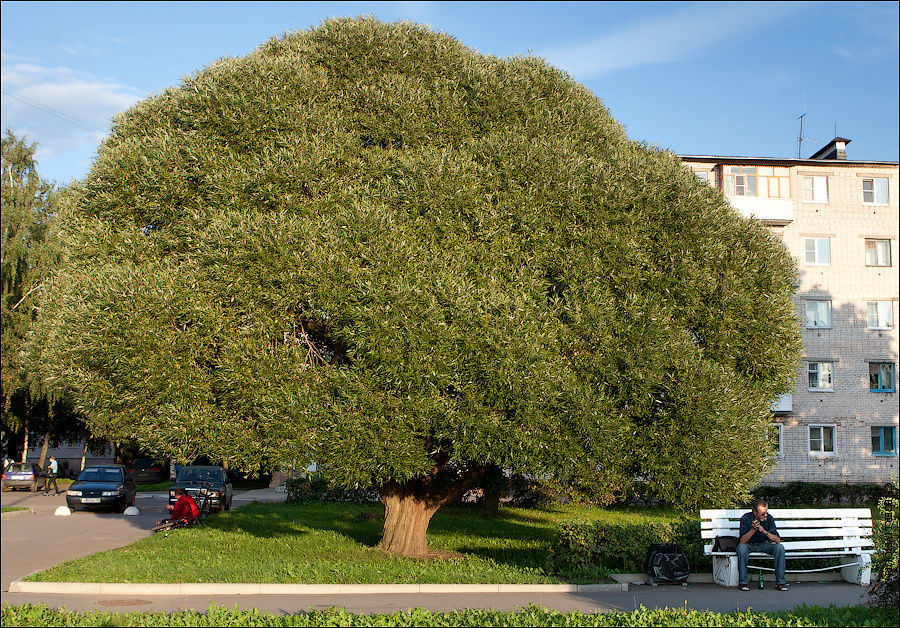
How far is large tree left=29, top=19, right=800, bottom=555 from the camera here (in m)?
12.3

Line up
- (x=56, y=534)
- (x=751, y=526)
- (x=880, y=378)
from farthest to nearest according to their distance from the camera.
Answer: (x=880, y=378) → (x=56, y=534) → (x=751, y=526)

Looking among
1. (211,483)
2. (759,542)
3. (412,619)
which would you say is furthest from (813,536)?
(211,483)

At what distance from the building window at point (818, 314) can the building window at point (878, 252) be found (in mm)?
3292

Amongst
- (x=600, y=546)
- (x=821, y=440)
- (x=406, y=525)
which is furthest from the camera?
(x=821, y=440)

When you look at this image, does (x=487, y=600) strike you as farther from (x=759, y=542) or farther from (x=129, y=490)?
(x=129, y=490)

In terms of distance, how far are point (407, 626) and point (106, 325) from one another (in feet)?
23.9

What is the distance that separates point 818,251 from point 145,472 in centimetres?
4107

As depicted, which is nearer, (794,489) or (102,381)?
(102,381)

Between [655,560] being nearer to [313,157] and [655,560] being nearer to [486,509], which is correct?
[313,157]

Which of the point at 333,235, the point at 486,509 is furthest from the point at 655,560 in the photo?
the point at 486,509

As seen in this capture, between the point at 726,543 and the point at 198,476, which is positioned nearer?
the point at 726,543

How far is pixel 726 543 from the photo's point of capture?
13.2m

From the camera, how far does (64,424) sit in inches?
1773

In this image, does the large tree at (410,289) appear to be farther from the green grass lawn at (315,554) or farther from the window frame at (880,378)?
the window frame at (880,378)
